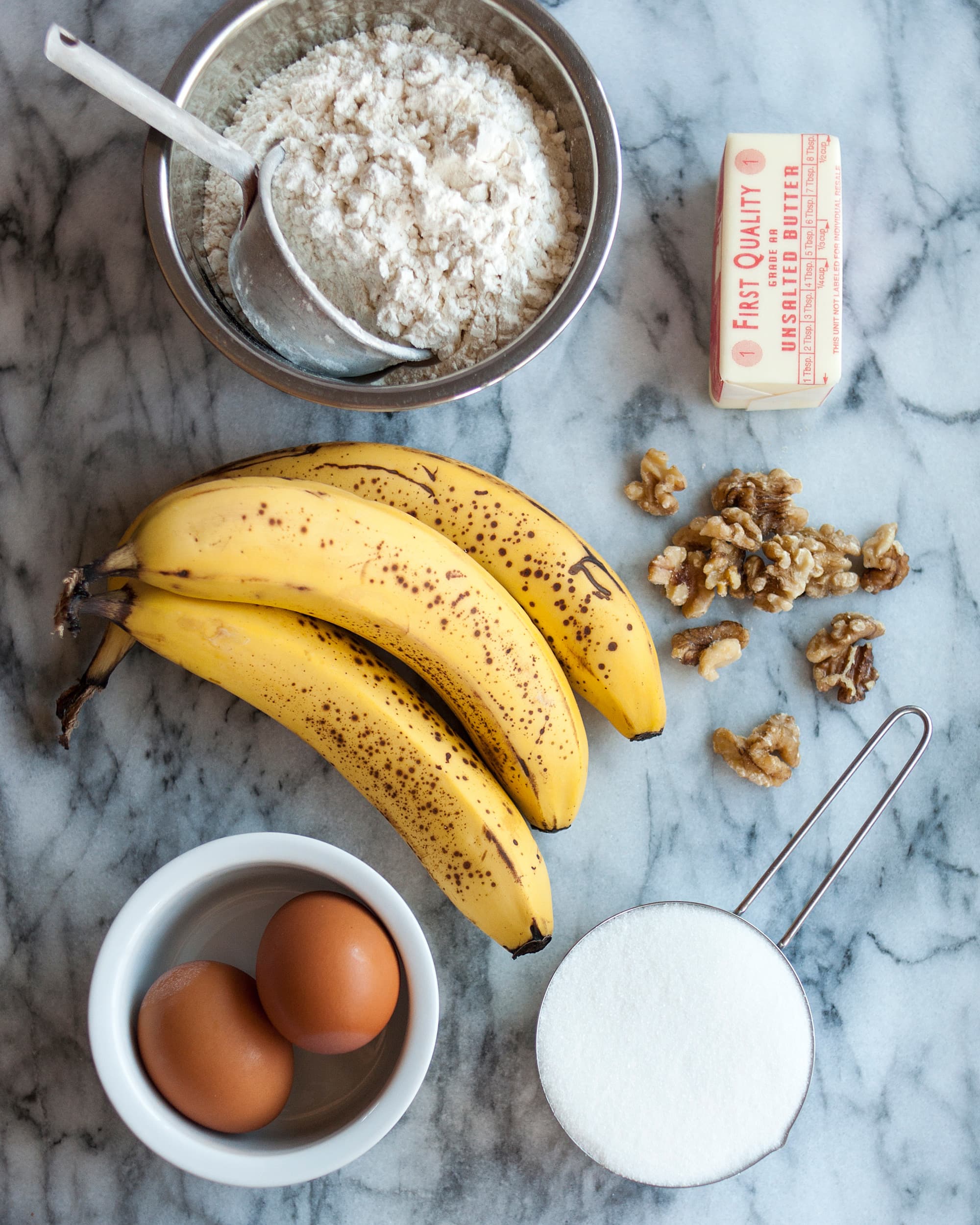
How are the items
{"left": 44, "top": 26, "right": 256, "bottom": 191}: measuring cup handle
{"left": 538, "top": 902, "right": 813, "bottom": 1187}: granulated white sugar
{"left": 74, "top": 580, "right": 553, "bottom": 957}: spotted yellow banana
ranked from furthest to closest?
{"left": 538, "top": 902, "right": 813, "bottom": 1187}: granulated white sugar, {"left": 74, "top": 580, "right": 553, "bottom": 957}: spotted yellow banana, {"left": 44, "top": 26, "right": 256, "bottom": 191}: measuring cup handle

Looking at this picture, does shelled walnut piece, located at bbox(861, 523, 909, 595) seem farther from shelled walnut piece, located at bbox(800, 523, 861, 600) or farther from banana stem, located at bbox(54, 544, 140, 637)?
banana stem, located at bbox(54, 544, 140, 637)

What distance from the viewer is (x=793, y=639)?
0.93 m

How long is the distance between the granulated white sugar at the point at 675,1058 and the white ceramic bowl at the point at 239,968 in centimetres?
16

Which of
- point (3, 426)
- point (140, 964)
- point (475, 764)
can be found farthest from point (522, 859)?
point (3, 426)

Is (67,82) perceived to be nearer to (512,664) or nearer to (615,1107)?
(512,664)

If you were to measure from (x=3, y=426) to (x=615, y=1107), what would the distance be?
86cm

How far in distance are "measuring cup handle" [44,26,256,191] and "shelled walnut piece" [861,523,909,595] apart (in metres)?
0.66

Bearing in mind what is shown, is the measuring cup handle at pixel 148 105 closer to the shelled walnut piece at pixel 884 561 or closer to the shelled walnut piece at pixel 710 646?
the shelled walnut piece at pixel 710 646

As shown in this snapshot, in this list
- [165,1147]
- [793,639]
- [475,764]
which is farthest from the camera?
[793,639]

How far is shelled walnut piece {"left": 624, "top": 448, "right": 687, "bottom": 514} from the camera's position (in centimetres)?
89

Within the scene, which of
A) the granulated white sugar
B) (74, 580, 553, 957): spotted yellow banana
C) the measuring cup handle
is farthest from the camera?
the granulated white sugar

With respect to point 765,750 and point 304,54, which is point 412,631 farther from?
point 304,54

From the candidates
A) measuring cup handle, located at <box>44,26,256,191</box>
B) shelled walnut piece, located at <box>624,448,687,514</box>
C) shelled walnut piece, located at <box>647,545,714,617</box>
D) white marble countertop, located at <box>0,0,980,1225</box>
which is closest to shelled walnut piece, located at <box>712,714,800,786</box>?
white marble countertop, located at <box>0,0,980,1225</box>

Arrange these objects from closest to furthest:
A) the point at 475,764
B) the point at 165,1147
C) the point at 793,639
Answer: the point at 165,1147 → the point at 475,764 → the point at 793,639
